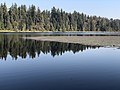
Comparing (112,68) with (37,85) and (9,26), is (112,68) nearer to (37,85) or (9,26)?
(37,85)

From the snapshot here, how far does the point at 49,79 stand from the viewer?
2312 cm

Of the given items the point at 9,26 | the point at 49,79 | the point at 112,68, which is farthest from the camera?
the point at 9,26

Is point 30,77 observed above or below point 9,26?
below

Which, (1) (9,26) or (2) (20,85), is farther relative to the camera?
(1) (9,26)

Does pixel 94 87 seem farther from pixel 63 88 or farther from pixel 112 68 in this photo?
pixel 112 68

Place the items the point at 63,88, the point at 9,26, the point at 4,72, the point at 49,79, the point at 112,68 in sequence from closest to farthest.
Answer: the point at 63,88 → the point at 49,79 → the point at 4,72 → the point at 112,68 → the point at 9,26

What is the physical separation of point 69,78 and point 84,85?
3186 mm

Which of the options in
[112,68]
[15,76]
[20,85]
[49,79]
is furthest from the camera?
[112,68]

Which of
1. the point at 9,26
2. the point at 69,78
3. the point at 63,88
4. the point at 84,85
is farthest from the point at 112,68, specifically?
the point at 9,26

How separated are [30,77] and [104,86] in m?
7.42

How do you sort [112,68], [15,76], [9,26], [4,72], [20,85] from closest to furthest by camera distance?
[20,85]
[15,76]
[4,72]
[112,68]
[9,26]

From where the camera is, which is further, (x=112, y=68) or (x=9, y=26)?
(x=9, y=26)

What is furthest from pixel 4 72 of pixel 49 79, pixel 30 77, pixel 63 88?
pixel 63 88

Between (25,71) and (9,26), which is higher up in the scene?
(9,26)
